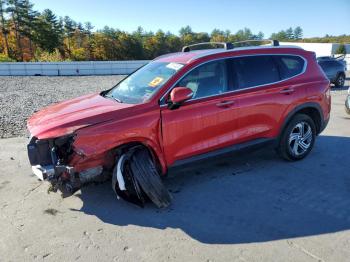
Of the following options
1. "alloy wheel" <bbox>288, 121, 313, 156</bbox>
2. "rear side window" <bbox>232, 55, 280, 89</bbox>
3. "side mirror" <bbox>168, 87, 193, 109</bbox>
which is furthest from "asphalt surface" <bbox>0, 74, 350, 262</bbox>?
"rear side window" <bbox>232, 55, 280, 89</bbox>

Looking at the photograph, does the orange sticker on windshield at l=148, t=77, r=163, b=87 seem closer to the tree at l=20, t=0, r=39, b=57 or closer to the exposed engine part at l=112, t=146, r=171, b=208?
the exposed engine part at l=112, t=146, r=171, b=208

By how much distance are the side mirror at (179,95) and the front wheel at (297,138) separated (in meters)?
2.02

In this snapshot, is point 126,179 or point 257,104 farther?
point 257,104

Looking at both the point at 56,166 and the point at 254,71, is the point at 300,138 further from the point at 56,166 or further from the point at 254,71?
the point at 56,166

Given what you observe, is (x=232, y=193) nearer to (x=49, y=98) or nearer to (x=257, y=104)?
(x=257, y=104)

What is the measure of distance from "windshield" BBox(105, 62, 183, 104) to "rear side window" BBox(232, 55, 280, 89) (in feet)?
2.98

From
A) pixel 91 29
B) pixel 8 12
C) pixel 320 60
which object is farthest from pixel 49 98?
pixel 91 29

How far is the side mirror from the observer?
4.11 m

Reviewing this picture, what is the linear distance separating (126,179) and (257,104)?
2.18 meters

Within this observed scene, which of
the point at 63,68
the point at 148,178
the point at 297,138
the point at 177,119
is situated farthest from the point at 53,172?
the point at 63,68

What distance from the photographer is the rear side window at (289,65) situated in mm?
5316

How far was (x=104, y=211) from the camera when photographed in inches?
162

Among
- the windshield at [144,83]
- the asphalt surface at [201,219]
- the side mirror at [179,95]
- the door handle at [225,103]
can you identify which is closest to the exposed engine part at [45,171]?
the asphalt surface at [201,219]

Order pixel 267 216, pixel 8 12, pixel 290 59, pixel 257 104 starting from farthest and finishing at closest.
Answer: pixel 8 12
pixel 290 59
pixel 257 104
pixel 267 216
